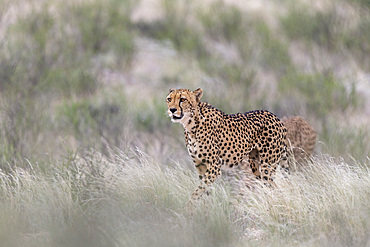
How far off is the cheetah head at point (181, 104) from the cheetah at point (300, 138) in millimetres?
1781

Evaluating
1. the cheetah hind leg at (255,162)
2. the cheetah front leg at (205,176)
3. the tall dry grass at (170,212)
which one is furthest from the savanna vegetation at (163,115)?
the cheetah hind leg at (255,162)

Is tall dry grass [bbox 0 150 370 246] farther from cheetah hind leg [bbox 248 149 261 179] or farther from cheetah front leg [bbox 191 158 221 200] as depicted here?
cheetah hind leg [bbox 248 149 261 179]

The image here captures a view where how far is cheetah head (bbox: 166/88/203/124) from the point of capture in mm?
7098

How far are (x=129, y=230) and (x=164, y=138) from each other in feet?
21.6

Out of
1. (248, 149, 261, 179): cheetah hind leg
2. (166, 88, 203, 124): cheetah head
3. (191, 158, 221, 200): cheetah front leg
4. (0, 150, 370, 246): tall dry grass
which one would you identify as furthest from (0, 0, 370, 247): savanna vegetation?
(166, 88, 203, 124): cheetah head

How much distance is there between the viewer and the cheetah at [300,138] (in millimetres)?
8836

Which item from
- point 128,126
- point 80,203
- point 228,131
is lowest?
point 128,126

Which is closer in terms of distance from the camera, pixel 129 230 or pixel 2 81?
pixel 129 230

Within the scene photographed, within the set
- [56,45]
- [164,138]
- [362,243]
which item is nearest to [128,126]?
[164,138]

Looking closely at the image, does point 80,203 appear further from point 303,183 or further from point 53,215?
point 303,183

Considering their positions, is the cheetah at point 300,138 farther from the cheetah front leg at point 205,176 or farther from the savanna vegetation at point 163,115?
the cheetah front leg at point 205,176

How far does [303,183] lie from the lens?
8.30 m

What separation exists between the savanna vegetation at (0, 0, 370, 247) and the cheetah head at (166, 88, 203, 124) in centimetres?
76

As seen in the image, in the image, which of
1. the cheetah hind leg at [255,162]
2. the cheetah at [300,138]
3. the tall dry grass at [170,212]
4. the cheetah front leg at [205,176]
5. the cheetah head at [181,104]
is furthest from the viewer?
the cheetah at [300,138]
